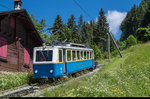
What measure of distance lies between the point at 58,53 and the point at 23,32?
329 inches

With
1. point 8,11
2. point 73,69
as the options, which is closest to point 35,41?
point 8,11

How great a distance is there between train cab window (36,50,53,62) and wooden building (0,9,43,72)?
4581 mm

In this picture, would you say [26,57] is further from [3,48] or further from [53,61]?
[53,61]

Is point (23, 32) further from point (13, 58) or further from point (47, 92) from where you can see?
point (47, 92)

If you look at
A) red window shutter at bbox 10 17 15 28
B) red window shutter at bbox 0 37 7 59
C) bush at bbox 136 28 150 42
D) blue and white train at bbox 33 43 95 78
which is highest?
bush at bbox 136 28 150 42

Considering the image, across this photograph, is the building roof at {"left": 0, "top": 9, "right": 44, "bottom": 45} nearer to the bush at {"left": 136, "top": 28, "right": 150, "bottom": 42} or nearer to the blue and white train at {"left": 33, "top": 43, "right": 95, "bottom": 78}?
the blue and white train at {"left": 33, "top": 43, "right": 95, "bottom": 78}

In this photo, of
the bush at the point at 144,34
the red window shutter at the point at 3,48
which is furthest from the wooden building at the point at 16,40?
the bush at the point at 144,34

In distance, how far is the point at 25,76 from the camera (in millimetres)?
11055

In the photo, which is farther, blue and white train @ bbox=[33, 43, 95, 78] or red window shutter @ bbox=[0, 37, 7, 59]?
red window shutter @ bbox=[0, 37, 7, 59]

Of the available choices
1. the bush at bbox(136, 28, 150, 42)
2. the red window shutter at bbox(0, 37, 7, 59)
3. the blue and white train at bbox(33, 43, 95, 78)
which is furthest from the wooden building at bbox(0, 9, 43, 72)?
the bush at bbox(136, 28, 150, 42)

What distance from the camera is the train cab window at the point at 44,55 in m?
9.98

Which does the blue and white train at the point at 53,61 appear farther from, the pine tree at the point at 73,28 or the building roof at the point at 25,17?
the pine tree at the point at 73,28

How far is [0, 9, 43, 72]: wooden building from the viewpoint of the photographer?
522 inches

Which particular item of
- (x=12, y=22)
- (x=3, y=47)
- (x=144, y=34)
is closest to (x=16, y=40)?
(x=12, y=22)
